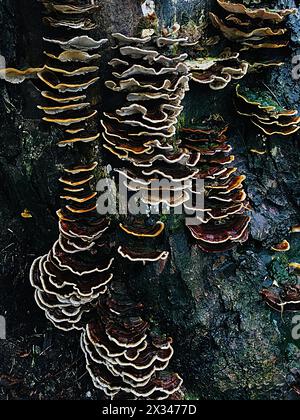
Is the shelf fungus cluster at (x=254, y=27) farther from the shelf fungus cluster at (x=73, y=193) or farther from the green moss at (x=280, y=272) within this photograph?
the green moss at (x=280, y=272)

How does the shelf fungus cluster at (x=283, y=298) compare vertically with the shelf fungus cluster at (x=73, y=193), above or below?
below

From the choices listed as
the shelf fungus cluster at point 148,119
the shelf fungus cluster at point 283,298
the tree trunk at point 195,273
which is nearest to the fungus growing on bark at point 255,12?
the tree trunk at point 195,273

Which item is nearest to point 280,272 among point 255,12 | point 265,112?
point 265,112

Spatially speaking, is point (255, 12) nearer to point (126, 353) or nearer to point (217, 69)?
point (217, 69)

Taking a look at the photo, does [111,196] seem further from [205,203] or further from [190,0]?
[190,0]

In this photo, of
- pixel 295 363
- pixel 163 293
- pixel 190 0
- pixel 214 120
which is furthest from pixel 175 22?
pixel 295 363

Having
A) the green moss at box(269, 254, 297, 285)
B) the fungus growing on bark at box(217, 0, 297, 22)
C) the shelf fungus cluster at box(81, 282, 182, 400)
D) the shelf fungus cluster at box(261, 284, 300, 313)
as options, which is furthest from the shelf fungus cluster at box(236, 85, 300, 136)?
the shelf fungus cluster at box(81, 282, 182, 400)
